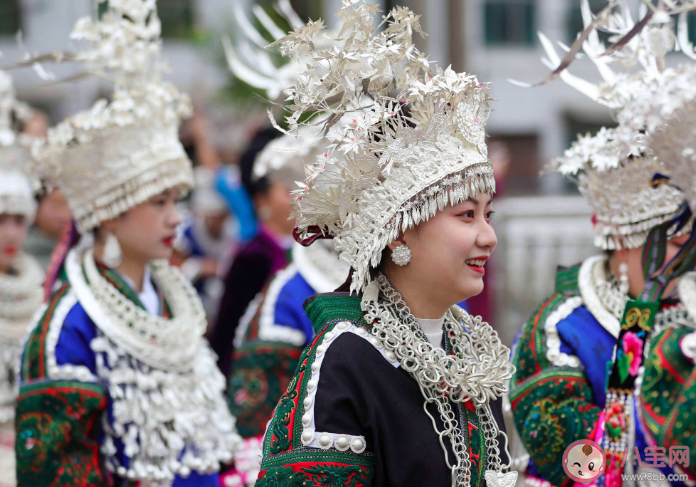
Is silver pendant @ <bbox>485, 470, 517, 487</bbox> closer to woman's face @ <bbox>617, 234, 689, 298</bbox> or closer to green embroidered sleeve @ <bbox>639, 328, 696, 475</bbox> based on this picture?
green embroidered sleeve @ <bbox>639, 328, 696, 475</bbox>

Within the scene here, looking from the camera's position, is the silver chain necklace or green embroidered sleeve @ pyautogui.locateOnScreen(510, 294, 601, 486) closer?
the silver chain necklace

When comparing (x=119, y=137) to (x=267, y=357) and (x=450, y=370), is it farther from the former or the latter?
(x=450, y=370)

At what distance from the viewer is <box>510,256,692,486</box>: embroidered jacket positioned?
291 centimetres

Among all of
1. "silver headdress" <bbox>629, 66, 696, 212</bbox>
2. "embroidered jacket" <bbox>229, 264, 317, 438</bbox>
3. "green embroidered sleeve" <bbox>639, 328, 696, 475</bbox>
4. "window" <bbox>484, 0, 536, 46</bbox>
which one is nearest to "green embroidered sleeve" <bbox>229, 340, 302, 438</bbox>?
"embroidered jacket" <bbox>229, 264, 317, 438</bbox>

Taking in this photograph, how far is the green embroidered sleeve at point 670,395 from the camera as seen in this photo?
213 centimetres

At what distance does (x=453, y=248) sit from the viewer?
2303mm

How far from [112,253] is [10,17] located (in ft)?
53.7

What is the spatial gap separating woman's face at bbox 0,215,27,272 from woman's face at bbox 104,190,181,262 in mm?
1071

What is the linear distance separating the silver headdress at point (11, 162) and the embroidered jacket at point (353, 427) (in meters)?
2.68

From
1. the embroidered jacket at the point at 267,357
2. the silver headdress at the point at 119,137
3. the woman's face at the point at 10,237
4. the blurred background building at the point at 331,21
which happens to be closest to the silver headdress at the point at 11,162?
the woman's face at the point at 10,237

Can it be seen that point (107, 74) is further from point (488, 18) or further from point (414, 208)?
point (488, 18)

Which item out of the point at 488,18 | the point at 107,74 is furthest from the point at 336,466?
the point at 488,18

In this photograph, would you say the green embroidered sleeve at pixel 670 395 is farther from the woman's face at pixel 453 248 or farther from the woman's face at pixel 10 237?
the woman's face at pixel 10 237

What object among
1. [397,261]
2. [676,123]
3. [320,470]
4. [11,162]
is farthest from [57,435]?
[676,123]
